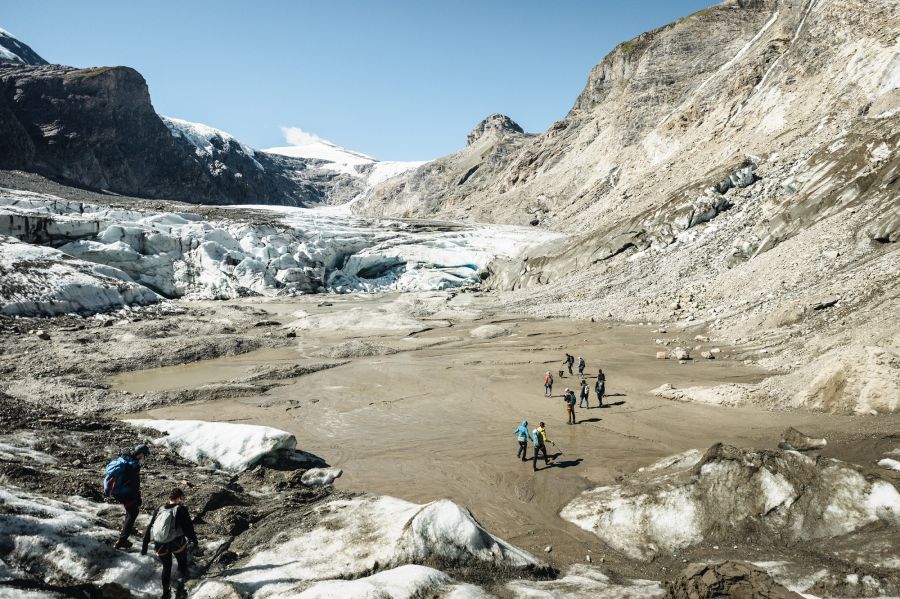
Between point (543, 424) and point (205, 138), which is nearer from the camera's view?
point (543, 424)

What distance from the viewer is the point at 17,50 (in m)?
139

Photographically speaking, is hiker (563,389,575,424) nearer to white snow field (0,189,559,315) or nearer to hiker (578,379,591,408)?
hiker (578,379,591,408)

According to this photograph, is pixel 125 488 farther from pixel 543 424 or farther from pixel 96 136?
pixel 96 136

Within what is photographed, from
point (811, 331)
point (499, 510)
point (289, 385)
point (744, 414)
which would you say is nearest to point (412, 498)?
point (499, 510)

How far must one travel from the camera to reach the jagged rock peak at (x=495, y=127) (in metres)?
137

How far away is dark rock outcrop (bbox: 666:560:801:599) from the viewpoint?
5.88 m

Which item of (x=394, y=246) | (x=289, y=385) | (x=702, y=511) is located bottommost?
(x=289, y=385)

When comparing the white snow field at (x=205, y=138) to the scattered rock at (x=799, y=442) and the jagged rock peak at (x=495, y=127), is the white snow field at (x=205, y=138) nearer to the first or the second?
the jagged rock peak at (x=495, y=127)

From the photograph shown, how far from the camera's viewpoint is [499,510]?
36.8 ft

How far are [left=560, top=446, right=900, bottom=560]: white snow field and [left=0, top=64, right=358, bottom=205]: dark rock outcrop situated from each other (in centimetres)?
12848

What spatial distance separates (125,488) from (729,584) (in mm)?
8275

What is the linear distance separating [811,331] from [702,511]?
53.0 ft

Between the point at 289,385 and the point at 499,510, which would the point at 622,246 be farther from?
the point at 499,510

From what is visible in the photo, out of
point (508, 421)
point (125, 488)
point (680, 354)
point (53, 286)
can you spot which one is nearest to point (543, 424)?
point (508, 421)
